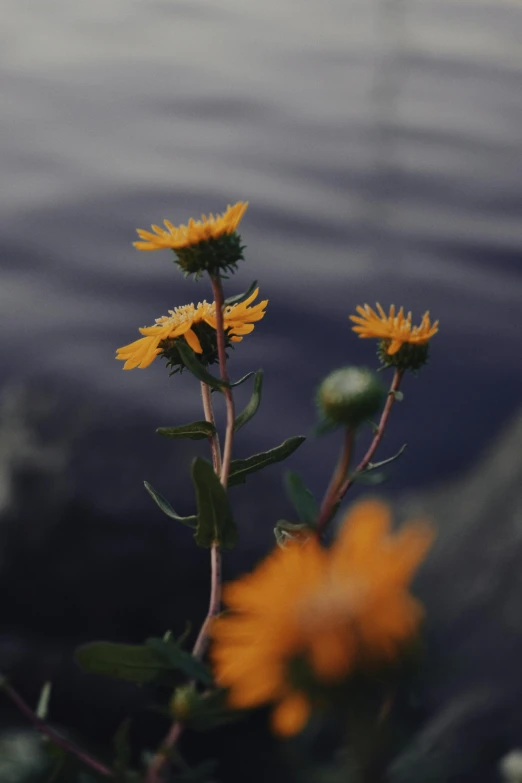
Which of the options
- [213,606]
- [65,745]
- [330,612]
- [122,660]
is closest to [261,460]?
[213,606]

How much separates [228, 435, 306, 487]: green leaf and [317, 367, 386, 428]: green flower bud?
23 centimetres

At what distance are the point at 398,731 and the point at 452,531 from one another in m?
1.78

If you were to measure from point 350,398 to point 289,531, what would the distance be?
0.72 ft

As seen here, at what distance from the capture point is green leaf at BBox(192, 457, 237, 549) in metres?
1.09

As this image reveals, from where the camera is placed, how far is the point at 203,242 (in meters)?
1.20

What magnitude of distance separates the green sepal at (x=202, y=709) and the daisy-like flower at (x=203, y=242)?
50 cm

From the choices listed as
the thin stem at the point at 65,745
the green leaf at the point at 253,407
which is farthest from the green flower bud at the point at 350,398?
the thin stem at the point at 65,745

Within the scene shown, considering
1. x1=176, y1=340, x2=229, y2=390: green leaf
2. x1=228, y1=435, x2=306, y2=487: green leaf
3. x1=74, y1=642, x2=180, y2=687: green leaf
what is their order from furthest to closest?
1. x1=228, y1=435, x2=306, y2=487: green leaf
2. x1=176, y1=340, x2=229, y2=390: green leaf
3. x1=74, y1=642, x2=180, y2=687: green leaf

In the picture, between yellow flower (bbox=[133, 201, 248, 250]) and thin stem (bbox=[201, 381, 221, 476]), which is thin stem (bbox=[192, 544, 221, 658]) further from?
yellow flower (bbox=[133, 201, 248, 250])

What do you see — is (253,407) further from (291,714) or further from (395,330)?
(291,714)

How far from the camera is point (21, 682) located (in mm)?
2531

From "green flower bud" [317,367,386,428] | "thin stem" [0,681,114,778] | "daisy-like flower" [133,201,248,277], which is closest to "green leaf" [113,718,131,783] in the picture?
"thin stem" [0,681,114,778]

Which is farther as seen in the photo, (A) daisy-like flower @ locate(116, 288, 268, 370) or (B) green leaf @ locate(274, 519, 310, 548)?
(A) daisy-like flower @ locate(116, 288, 268, 370)

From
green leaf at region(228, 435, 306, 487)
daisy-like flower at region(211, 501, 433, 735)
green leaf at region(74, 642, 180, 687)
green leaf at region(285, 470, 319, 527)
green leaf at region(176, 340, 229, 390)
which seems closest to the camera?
daisy-like flower at region(211, 501, 433, 735)
